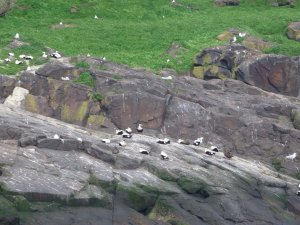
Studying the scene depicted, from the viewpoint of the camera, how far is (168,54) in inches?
1812

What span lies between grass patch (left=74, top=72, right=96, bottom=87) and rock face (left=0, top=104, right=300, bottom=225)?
3.65 m

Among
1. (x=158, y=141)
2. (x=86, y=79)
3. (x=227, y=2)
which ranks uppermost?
(x=86, y=79)

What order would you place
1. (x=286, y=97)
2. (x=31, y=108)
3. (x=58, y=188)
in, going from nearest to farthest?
(x=58, y=188) < (x=31, y=108) < (x=286, y=97)

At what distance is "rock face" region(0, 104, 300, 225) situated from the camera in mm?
26172

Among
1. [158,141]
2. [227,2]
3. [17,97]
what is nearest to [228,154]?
[158,141]

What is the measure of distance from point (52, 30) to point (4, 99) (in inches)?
551

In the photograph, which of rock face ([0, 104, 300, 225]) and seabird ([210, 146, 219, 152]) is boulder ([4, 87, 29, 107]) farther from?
seabird ([210, 146, 219, 152])

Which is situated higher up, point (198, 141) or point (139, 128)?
point (139, 128)

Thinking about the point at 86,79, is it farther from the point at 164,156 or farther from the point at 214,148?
the point at 164,156

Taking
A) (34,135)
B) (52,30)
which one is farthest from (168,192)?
(52,30)

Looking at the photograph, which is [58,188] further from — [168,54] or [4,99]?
[168,54]

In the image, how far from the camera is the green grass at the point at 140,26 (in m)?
44.8

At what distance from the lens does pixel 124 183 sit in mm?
28078

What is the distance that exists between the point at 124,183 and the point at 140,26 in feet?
79.7
